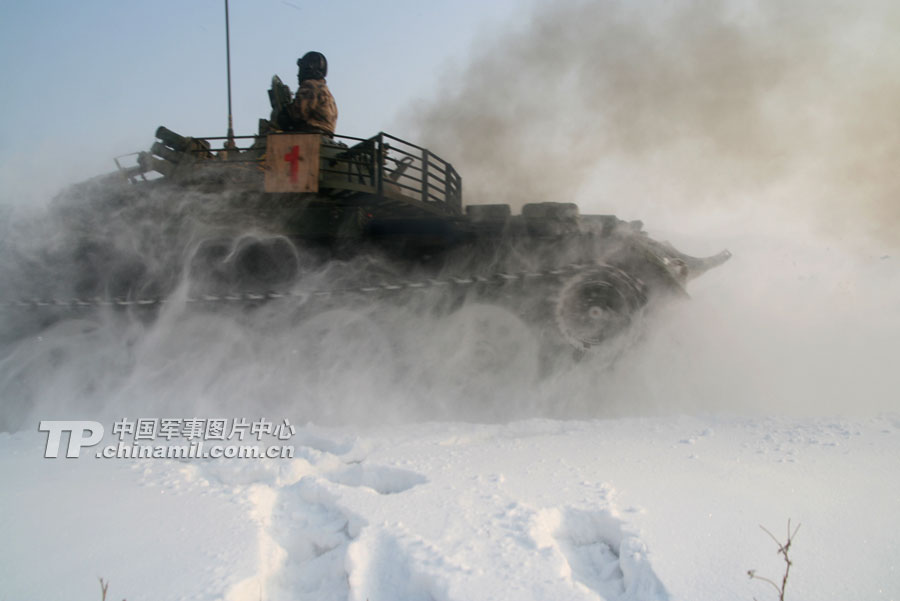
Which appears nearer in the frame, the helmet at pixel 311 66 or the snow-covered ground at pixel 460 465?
the snow-covered ground at pixel 460 465

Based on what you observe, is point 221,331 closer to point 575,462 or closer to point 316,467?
point 316,467

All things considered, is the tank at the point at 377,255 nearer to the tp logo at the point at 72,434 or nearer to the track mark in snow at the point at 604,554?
the tp logo at the point at 72,434

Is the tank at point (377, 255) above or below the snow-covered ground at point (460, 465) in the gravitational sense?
above

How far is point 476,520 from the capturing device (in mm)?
3018

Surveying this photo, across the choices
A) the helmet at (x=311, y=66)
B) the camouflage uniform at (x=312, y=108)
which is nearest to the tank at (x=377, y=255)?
the camouflage uniform at (x=312, y=108)

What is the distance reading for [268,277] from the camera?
622 centimetres

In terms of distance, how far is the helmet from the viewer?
8.88 meters

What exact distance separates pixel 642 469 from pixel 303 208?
14.3ft

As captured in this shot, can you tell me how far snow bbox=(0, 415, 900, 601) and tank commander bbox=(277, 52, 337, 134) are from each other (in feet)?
19.3

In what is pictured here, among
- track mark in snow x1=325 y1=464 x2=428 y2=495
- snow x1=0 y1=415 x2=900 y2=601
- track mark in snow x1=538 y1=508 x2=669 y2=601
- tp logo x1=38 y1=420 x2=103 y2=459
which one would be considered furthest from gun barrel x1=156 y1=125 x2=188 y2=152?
track mark in snow x1=538 y1=508 x2=669 y2=601

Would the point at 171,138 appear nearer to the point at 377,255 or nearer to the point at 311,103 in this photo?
the point at 311,103

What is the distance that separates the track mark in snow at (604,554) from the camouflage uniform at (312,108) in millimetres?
7263

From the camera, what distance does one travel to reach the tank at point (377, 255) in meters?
5.89

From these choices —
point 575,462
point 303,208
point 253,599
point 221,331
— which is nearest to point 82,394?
point 221,331
